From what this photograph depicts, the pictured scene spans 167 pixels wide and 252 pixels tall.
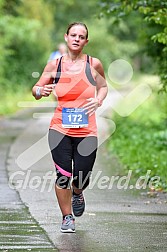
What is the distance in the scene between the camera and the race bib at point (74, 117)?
7.81 metres

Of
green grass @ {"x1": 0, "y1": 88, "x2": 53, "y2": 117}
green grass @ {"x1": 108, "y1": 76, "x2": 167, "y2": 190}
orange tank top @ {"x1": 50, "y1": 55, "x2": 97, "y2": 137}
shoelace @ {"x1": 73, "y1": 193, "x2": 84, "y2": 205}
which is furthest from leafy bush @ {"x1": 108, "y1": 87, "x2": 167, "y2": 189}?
green grass @ {"x1": 0, "y1": 88, "x2": 53, "y2": 117}

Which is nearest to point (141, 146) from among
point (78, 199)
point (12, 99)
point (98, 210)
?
point (98, 210)

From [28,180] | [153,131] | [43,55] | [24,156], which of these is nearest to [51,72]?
[28,180]

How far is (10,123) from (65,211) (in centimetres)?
1320

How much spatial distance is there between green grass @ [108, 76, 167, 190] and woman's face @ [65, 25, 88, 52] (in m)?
3.48

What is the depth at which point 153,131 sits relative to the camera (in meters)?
18.0

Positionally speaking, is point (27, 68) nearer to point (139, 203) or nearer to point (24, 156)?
point (24, 156)

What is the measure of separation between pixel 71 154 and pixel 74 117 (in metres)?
0.40

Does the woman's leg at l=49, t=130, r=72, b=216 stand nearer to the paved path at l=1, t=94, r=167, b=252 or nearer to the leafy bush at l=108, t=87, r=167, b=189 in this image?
the paved path at l=1, t=94, r=167, b=252

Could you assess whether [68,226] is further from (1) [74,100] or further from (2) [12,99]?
(2) [12,99]

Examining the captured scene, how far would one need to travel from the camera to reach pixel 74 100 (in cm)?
785

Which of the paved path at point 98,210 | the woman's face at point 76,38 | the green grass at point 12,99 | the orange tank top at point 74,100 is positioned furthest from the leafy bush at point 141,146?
the green grass at point 12,99

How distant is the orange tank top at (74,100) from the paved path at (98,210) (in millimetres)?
1001

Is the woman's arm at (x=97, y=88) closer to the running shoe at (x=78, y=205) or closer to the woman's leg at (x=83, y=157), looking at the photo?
the woman's leg at (x=83, y=157)
